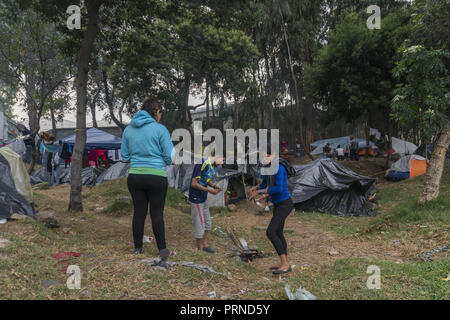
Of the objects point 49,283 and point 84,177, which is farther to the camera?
point 84,177

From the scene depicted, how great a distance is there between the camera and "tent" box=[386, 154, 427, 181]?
1247cm

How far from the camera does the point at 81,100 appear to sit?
623cm

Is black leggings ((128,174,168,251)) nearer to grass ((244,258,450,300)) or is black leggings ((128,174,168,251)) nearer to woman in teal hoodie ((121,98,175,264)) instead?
woman in teal hoodie ((121,98,175,264))

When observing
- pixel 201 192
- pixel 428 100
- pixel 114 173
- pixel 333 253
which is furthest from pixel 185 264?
pixel 114 173

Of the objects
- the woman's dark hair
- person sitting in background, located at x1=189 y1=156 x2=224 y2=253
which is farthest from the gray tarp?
the woman's dark hair

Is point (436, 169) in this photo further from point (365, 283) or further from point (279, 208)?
point (365, 283)

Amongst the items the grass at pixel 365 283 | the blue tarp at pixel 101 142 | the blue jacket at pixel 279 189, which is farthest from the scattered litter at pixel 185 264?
the blue tarp at pixel 101 142

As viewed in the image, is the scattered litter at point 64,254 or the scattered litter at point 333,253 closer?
the scattered litter at point 64,254

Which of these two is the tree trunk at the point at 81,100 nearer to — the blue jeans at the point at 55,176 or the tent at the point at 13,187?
the tent at the point at 13,187

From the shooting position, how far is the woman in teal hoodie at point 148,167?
3326mm

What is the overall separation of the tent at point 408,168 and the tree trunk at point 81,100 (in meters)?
11.9

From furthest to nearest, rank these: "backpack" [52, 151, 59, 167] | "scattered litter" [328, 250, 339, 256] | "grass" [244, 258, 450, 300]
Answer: "backpack" [52, 151, 59, 167] < "scattered litter" [328, 250, 339, 256] < "grass" [244, 258, 450, 300]

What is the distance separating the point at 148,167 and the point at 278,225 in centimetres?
177

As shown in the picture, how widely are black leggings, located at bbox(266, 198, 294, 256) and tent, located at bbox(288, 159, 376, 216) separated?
16.0ft
